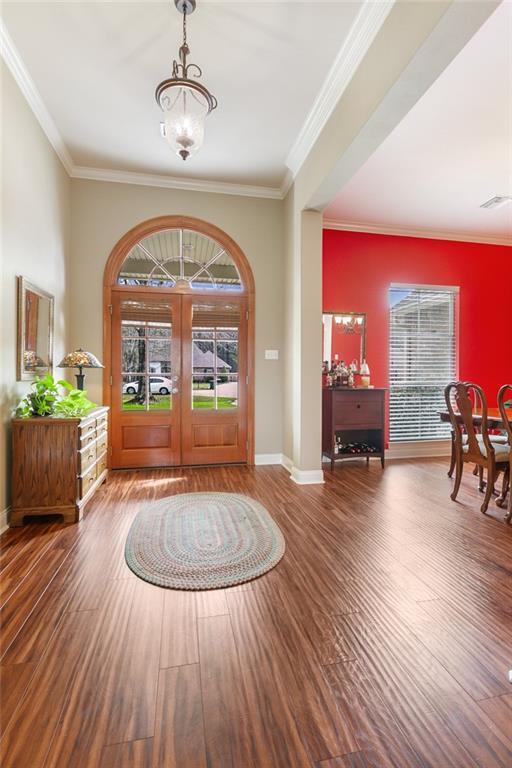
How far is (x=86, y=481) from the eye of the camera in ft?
10.0

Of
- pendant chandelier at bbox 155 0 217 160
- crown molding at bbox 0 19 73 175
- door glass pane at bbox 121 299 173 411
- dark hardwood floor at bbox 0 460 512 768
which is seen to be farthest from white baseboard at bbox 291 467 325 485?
crown molding at bbox 0 19 73 175

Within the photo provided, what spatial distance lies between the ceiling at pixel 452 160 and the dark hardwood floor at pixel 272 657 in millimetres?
3248

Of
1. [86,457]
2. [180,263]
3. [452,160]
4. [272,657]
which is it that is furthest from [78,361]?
[452,160]

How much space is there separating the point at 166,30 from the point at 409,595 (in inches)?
147

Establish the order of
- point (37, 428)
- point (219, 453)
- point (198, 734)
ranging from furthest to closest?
point (219, 453), point (37, 428), point (198, 734)

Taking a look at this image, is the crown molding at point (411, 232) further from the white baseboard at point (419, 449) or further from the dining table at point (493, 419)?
the white baseboard at point (419, 449)

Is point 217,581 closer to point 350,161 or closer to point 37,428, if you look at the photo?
point 37,428

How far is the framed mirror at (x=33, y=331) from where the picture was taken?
9.41 feet

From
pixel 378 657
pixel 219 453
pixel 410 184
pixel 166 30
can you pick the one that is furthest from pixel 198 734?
pixel 410 184

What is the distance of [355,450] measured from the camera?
4.58 metres

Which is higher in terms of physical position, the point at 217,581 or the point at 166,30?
the point at 166,30

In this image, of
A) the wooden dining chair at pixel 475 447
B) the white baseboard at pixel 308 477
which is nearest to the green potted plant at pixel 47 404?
the white baseboard at pixel 308 477

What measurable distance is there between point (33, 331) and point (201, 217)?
A: 2.39m

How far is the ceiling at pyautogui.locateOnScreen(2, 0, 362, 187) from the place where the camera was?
91.0 inches
